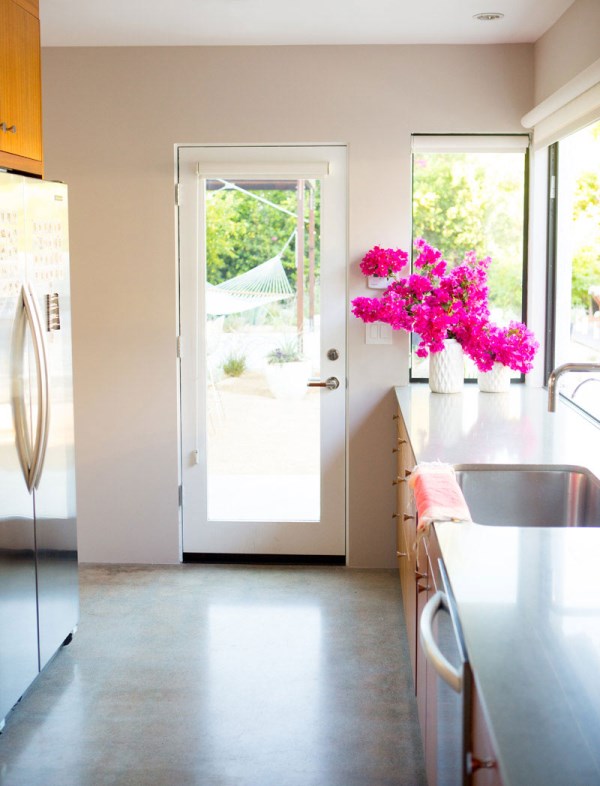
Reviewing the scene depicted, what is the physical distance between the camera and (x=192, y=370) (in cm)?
480

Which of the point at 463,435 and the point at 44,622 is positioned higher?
the point at 463,435

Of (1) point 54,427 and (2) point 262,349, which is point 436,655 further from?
(2) point 262,349

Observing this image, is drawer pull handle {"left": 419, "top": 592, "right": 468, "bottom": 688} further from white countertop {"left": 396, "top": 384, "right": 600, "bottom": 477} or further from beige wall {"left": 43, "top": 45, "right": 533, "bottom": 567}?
beige wall {"left": 43, "top": 45, "right": 533, "bottom": 567}

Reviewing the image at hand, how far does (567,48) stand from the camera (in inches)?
156

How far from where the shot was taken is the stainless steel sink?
9.74 feet

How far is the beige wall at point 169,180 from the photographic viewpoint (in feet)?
15.0

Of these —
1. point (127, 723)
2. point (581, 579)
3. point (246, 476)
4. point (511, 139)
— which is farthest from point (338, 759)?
point (511, 139)

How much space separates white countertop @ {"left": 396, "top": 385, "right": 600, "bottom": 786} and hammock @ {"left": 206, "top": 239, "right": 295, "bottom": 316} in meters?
1.80

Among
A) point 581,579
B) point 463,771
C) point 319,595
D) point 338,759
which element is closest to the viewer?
point 463,771

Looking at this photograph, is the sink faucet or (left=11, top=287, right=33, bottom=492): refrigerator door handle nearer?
the sink faucet

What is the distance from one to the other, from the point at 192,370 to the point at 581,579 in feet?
10.1

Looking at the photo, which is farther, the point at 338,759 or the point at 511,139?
the point at 511,139

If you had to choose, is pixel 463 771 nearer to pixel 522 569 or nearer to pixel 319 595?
pixel 522 569

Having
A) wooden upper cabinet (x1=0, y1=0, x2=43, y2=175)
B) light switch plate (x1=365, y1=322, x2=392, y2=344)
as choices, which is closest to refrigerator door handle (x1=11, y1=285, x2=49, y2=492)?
wooden upper cabinet (x1=0, y1=0, x2=43, y2=175)
